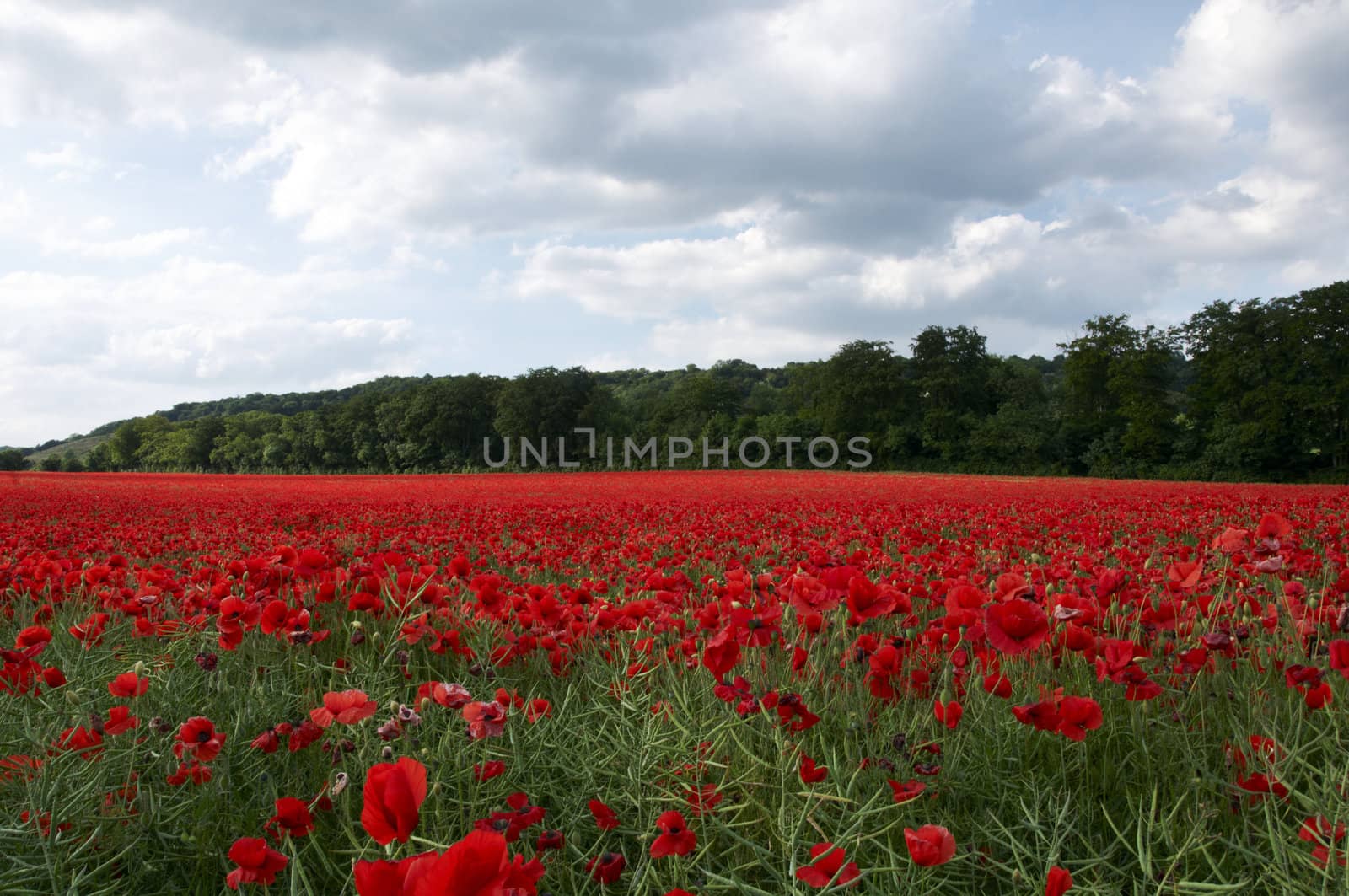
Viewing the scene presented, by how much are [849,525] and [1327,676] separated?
5.63 meters

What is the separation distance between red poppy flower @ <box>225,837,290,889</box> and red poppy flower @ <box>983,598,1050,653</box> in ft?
5.55

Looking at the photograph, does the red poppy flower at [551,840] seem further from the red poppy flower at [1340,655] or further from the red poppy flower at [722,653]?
the red poppy flower at [1340,655]

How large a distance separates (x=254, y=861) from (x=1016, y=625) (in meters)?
1.79

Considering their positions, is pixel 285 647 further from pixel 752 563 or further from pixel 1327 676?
pixel 1327 676

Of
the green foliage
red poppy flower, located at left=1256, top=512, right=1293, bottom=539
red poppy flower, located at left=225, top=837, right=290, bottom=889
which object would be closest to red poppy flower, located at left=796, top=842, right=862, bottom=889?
red poppy flower, located at left=225, top=837, right=290, bottom=889

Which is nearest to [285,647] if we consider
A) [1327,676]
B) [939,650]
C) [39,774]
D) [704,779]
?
[39,774]

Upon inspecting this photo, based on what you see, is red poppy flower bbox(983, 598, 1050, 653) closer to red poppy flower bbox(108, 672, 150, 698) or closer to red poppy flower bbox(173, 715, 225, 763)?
red poppy flower bbox(173, 715, 225, 763)

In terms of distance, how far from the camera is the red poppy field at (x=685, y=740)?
1.80 metres

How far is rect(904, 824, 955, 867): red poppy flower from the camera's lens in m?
1.35

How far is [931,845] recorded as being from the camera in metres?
1.37

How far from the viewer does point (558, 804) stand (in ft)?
7.52

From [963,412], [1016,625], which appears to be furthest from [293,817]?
[963,412]

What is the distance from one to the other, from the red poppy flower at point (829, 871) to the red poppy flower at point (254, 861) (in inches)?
37.8

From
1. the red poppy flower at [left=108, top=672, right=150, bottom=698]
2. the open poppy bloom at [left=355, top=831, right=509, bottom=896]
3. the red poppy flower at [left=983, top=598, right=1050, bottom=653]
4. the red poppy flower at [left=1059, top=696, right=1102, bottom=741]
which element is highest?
the open poppy bloom at [left=355, top=831, right=509, bottom=896]
